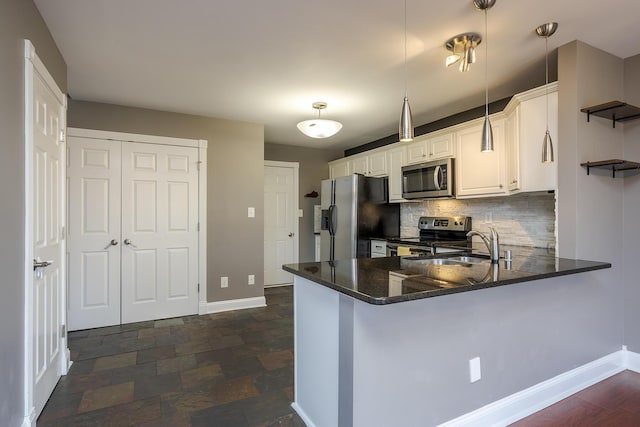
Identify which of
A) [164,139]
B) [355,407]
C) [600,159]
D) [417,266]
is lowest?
[355,407]

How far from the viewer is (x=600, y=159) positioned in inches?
96.1

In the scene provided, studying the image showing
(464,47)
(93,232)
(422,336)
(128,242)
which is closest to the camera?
(422,336)

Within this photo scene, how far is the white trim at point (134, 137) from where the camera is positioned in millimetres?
3493

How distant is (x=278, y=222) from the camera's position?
5504 mm

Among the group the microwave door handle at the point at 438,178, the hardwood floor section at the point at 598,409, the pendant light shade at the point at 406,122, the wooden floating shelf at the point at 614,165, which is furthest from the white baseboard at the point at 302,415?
the microwave door handle at the point at 438,178

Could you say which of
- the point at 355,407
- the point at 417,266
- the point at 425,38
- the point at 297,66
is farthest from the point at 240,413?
the point at 425,38

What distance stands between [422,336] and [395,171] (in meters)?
3.06

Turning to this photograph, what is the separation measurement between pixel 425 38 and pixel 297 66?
98 cm

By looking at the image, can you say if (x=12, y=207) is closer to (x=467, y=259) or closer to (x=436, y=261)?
(x=436, y=261)

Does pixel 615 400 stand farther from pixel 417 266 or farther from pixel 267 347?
pixel 267 347

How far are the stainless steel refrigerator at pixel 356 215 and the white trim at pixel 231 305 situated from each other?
121 centimetres

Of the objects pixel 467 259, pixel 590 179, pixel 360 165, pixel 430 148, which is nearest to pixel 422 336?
pixel 467 259

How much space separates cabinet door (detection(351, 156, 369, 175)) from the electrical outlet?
3388 millimetres

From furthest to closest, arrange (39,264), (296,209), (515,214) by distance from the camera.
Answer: (296,209), (515,214), (39,264)
